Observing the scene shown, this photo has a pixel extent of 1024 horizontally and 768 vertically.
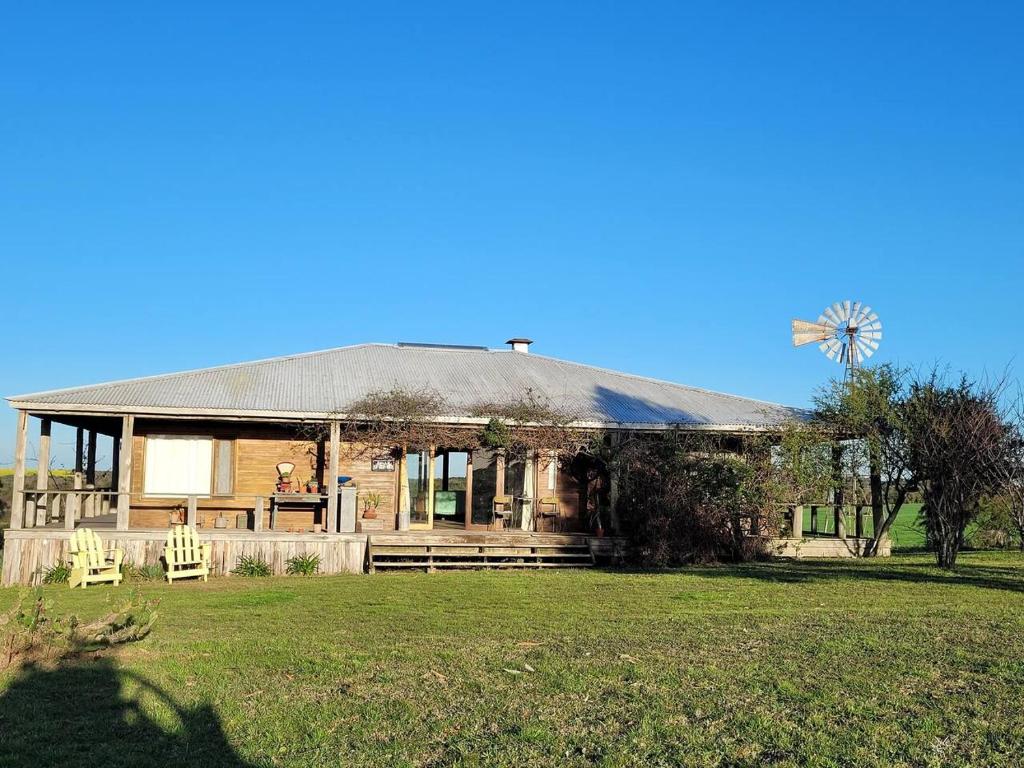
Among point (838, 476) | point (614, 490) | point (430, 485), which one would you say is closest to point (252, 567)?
point (430, 485)

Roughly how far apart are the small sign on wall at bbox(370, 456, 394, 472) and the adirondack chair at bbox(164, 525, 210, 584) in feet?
14.6

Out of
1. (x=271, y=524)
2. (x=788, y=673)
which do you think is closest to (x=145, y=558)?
(x=271, y=524)

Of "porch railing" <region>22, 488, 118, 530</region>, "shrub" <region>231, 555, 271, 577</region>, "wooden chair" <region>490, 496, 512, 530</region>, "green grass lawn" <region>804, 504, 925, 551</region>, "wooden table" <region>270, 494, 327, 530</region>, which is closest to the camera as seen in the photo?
"porch railing" <region>22, 488, 118, 530</region>

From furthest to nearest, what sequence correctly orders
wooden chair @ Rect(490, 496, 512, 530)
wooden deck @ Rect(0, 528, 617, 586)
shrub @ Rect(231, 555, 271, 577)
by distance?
wooden chair @ Rect(490, 496, 512, 530) < shrub @ Rect(231, 555, 271, 577) < wooden deck @ Rect(0, 528, 617, 586)

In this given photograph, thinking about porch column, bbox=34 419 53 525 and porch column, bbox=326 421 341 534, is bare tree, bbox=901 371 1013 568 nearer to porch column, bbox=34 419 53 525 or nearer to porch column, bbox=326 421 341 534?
porch column, bbox=326 421 341 534

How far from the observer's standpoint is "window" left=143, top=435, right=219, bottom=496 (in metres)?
20.7

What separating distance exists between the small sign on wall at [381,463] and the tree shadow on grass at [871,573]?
679 centimetres

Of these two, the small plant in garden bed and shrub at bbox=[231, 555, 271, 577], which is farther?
shrub at bbox=[231, 555, 271, 577]

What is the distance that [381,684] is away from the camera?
802cm

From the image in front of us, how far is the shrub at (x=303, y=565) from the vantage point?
59.9 feet

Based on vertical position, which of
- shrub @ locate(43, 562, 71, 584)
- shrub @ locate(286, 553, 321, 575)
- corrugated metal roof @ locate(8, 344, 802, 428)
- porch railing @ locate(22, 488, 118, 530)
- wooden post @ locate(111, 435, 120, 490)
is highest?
corrugated metal roof @ locate(8, 344, 802, 428)

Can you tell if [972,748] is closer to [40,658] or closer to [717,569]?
[40,658]

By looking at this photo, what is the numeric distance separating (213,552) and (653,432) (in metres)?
9.07

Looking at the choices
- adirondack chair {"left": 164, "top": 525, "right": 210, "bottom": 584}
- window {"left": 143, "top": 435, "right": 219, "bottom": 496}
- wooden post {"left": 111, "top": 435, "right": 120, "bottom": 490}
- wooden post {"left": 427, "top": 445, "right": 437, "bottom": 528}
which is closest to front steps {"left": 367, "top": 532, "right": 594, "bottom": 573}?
wooden post {"left": 427, "top": 445, "right": 437, "bottom": 528}
